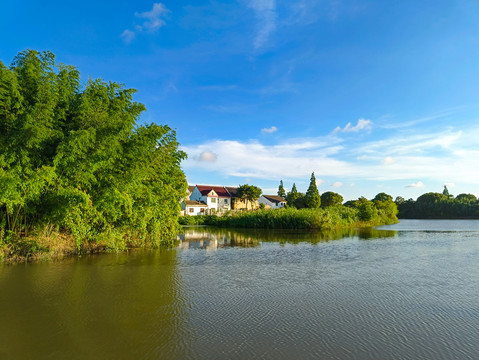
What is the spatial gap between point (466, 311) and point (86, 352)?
7.58 m

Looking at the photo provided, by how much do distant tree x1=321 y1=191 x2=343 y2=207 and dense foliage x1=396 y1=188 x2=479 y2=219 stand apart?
34041 millimetres

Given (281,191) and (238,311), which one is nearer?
(238,311)

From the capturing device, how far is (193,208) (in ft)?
185

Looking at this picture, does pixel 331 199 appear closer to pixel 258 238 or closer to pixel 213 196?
Result: pixel 213 196

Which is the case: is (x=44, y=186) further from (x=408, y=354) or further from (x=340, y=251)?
(x=340, y=251)

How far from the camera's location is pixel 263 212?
122 ft

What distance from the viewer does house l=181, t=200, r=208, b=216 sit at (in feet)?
181

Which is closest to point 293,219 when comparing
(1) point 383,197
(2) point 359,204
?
(2) point 359,204

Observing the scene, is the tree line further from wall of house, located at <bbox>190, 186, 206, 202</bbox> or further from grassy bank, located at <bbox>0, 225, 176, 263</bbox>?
grassy bank, located at <bbox>0, 225, 176, 263</bbox>

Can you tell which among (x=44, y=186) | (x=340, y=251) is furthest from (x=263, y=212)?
(x=44, y=186)

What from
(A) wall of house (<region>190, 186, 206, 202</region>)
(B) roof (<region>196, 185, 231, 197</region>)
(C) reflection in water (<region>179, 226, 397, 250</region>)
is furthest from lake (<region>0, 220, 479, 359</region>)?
(B) roof (<region>196, 185, 231, 197</region>)

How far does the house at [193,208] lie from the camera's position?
181 ft

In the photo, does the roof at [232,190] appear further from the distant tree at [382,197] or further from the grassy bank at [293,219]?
the distant tree at [382,197]

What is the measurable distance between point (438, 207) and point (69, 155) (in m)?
89.0
